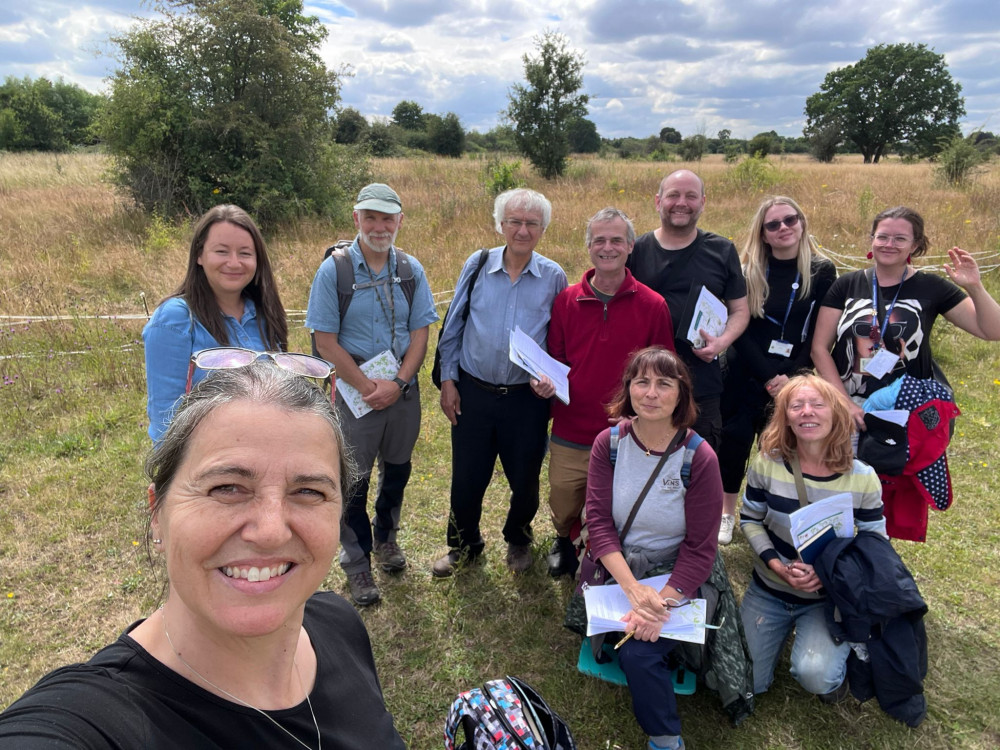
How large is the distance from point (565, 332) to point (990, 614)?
2.82m

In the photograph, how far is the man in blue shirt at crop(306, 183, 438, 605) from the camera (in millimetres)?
2900

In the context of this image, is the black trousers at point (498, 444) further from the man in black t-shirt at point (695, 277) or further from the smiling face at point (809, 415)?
the smiling face at point (809, 415)

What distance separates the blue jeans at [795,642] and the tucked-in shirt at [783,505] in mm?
65

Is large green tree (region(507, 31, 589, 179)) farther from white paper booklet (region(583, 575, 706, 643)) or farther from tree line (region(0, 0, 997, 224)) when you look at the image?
white paper booklet (region(583, 575, 706, 643))

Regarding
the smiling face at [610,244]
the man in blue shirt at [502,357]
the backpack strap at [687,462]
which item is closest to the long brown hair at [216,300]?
the man in blue shirt at [502,357]

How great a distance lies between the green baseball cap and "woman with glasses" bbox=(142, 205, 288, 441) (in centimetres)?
56

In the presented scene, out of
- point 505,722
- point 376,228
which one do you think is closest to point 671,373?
point 505,722

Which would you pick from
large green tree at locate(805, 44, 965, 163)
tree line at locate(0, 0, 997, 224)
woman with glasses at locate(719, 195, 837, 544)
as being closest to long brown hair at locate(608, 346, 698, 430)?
woman with glasses at locate(719, 195, 837, 544)

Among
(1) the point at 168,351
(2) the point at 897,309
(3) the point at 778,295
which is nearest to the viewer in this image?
(1) the point at 168,351

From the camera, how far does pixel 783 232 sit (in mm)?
3176

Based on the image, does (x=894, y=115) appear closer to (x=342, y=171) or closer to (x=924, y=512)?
(x=342, y=171)

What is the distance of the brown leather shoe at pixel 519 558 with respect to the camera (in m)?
3.48

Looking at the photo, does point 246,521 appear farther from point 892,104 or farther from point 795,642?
point 892,104

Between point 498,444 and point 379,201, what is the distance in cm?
147
